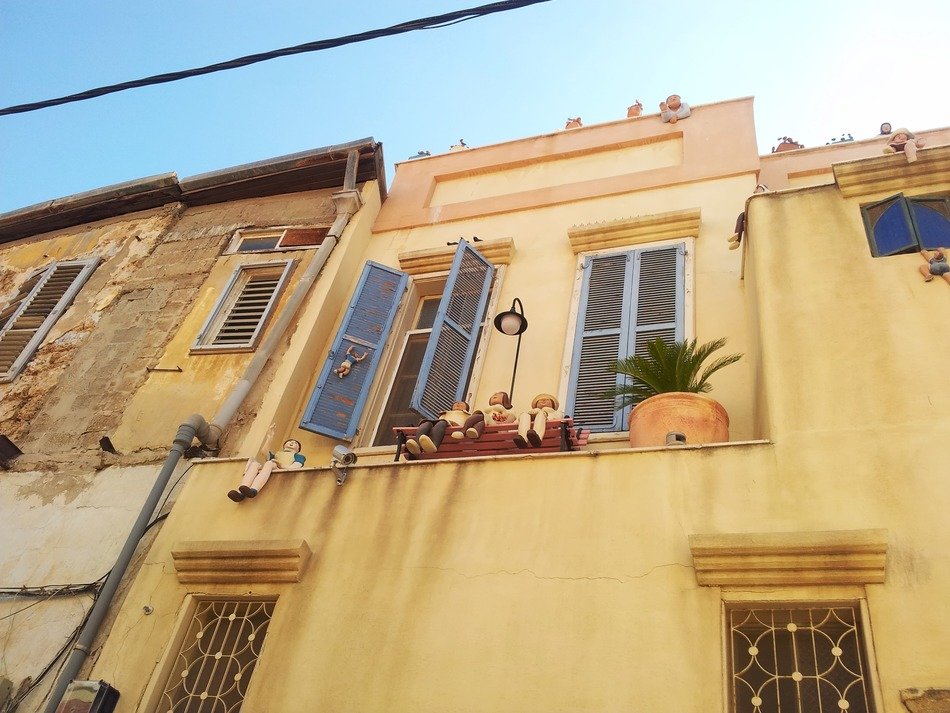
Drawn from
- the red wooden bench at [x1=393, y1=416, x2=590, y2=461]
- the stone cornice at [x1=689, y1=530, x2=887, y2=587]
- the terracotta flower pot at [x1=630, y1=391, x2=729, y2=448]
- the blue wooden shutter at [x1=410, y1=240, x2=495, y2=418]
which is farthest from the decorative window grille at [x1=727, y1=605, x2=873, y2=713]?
the blue wooden shutter at [x1=410, y1=240, x2=495, y2=418]

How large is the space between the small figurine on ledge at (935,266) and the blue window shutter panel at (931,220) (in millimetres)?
70

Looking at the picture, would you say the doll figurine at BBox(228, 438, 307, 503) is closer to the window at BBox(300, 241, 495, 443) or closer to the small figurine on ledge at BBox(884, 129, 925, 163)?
the window at BBox(300, 241, 495, 443)

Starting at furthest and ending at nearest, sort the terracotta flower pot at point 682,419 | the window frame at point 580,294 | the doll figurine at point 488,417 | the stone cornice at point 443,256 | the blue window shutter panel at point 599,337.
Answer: the stone cornice at point 443,256 < the window frame at point 580,294 < the blue window shutter panel at point 599,337 < the doll figurine at point 488,417 < the terracotta flower pot at point 682,419

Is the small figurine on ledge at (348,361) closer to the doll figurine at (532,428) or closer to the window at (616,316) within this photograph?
the window at (616,316)

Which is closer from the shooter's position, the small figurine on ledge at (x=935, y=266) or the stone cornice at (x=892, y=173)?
the small figurine on ledge at (x=935, y=266)

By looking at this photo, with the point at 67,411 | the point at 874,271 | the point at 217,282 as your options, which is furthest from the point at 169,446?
the point at 874,271

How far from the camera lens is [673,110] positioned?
31.7 ft

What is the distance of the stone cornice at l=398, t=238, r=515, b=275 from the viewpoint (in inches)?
345

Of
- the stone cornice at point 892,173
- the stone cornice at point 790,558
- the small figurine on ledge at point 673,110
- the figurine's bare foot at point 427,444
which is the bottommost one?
the stone cornice at point 790,558

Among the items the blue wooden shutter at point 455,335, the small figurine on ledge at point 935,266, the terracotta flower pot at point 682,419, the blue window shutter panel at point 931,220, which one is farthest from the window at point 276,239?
the small figurine on ledge at point 935,266

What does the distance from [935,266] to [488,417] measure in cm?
312

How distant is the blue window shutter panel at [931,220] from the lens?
5719mm

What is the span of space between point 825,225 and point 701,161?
307cm

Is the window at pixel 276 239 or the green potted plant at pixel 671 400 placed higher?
the window at pixel 276 239
